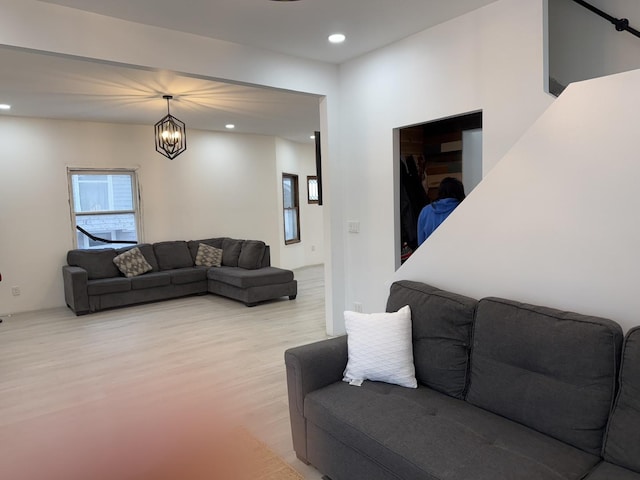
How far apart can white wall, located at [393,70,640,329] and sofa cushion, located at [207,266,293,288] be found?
3.75 meters

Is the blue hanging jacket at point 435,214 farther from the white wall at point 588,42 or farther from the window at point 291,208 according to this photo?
the window at point 291,208

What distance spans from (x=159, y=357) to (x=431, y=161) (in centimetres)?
353

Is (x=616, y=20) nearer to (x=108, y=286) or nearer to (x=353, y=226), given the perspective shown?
(x=353, y=226)

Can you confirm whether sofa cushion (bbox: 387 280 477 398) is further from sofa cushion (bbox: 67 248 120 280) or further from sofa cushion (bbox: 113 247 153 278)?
sofa cushion (bbox: 67 248 120 280)

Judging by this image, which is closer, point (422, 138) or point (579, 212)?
point (579, 212)

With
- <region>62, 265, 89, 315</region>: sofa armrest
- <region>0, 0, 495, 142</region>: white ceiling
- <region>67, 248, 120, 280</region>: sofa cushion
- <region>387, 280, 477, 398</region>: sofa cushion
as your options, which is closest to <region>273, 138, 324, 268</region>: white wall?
<region>0, 0, 495, 142</region>: white ceiling

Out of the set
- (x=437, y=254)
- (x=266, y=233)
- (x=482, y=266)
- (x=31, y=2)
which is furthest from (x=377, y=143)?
(x=266, y=233)

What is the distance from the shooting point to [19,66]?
3.80m

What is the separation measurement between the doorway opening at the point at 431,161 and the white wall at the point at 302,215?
4069mm

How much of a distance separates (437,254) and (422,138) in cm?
268

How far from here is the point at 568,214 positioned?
2.09 metres

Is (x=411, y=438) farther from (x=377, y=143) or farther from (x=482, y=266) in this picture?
(x=377, y=143)

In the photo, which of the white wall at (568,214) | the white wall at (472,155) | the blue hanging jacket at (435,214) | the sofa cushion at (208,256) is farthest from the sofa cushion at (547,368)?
the sofa cushion at (208,256)

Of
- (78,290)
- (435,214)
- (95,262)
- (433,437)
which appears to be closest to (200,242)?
(95,262)
